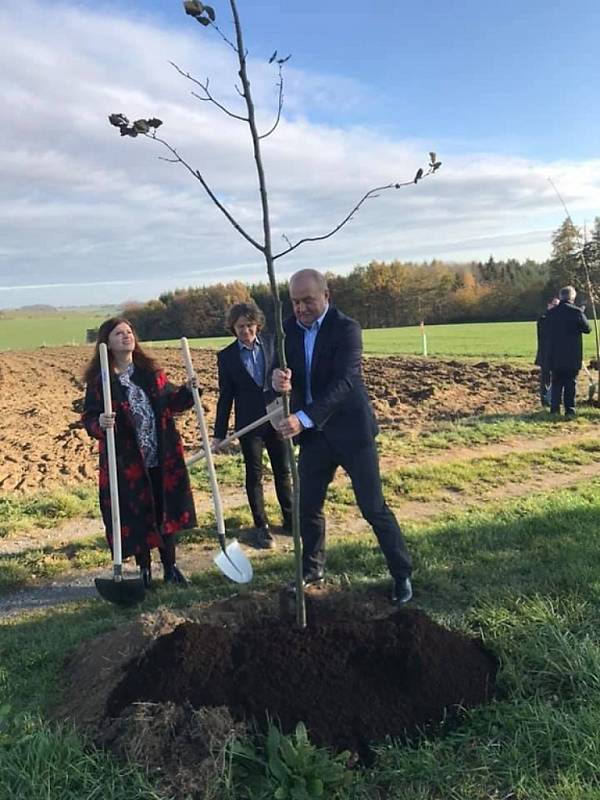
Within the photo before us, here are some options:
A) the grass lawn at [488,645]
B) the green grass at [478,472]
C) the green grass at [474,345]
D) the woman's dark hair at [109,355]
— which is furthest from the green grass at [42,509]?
the green grass at [474,345]

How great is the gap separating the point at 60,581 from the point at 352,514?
2.92 meters

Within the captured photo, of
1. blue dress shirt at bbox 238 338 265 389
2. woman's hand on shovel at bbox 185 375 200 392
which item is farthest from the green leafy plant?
blue dress shirt at bbox 238 338 265 389

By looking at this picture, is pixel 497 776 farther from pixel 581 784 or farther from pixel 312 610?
pixel 312 610

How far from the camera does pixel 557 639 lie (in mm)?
3348

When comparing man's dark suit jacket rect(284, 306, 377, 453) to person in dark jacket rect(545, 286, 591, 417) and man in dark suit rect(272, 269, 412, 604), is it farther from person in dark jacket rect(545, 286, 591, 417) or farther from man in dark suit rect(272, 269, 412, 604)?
person in dark jacket rect(545, 286, 591, 417)

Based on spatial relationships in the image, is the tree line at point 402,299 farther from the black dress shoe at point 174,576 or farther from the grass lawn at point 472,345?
the black dress shoe at point 174,576

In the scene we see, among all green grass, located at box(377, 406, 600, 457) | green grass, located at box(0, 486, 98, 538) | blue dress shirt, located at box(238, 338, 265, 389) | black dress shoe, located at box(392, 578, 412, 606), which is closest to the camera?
black dress shoe, located at box(392, 578, 412, 606)

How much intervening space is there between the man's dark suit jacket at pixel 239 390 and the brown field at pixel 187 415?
3.83 meters

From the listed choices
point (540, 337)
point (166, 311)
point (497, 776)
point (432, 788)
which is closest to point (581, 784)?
point (497, 776)

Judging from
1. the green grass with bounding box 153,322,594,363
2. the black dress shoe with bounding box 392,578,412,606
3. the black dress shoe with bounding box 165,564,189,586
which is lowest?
the green grass with bounding box 153,322,594,363

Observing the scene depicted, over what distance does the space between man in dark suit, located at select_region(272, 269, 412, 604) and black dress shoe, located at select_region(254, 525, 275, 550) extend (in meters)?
1.67

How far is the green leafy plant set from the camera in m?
2.56

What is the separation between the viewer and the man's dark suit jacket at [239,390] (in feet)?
19.4

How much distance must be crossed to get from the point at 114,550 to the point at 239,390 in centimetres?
194
